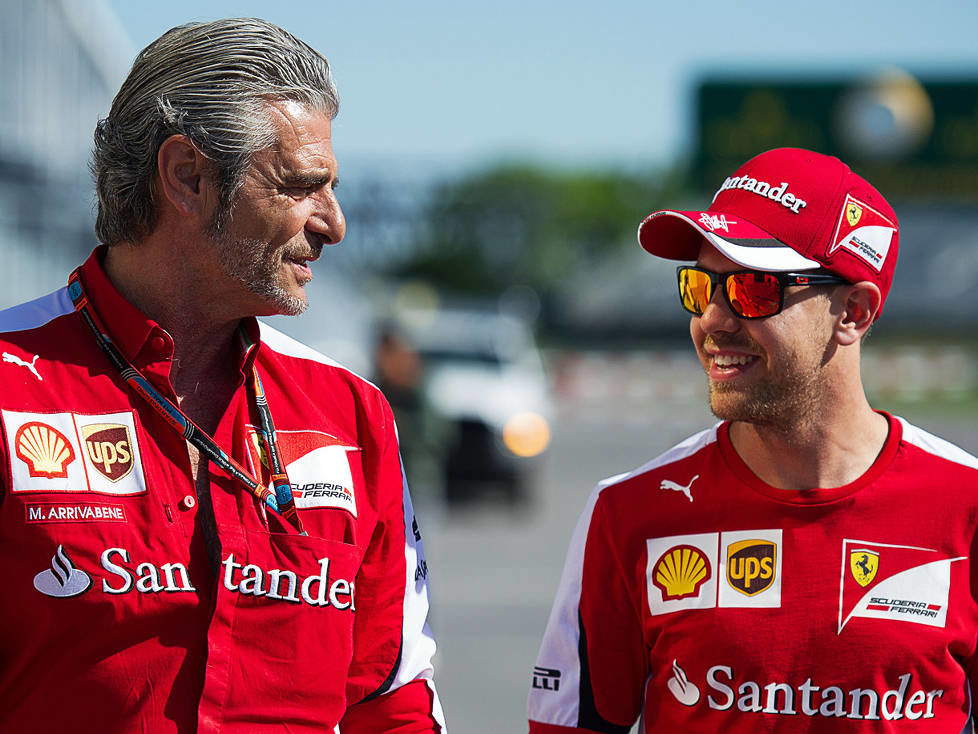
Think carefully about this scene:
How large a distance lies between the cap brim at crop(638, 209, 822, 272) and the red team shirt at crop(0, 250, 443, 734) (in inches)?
29.3

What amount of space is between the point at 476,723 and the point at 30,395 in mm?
4434

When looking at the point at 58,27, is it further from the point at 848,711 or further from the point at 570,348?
the point at 848,711

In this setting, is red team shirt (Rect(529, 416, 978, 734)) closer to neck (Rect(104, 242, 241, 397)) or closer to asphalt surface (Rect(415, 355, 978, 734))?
neck (Rect(104, 242, 241, 397))

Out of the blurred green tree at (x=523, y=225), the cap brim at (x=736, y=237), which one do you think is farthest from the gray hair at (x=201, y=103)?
the blurred green tree at (x=523, y=225)

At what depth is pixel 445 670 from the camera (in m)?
7.01

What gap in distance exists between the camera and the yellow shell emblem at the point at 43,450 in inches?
80.5

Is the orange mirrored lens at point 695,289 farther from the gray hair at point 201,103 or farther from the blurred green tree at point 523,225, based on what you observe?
the blurred green tree at point 523,225

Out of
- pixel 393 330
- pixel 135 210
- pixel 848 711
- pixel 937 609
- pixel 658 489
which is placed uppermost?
pixel 135 210

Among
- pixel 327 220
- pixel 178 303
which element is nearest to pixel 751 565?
pixel 327 220

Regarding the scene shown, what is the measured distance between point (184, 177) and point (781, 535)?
1.32 m

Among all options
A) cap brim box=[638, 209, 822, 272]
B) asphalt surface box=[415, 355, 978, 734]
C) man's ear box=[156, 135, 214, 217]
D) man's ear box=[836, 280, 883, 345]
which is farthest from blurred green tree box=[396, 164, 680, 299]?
man's ear box=[156, 135, 214, 217]

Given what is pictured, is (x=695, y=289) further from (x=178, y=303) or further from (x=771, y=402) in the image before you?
(x=178, y=303)

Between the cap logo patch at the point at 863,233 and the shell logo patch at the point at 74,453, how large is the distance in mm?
1401

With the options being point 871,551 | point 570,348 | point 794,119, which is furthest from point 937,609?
point 570,348
